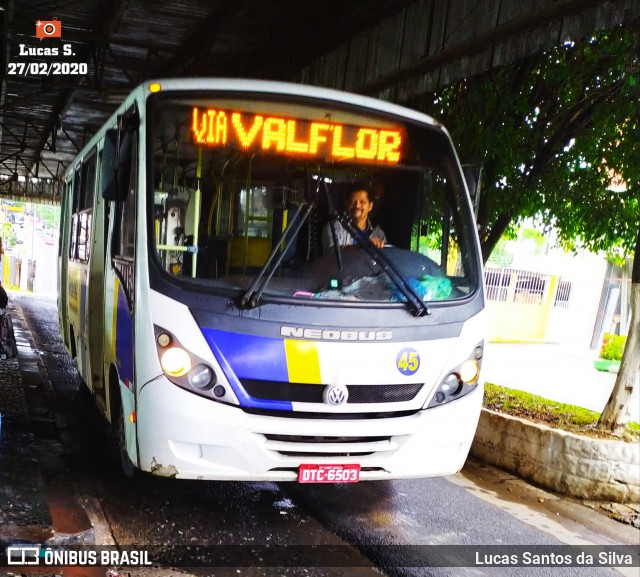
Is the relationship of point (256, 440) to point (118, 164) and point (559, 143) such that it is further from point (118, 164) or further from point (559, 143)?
point (559, 143)

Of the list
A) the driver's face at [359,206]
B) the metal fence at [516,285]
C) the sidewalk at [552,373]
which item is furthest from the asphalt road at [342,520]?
the metal fence at [516,285]

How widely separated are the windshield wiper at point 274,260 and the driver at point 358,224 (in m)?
0.17

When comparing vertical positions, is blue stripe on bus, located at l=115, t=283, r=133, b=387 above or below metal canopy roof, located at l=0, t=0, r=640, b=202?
below

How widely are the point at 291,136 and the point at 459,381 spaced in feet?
6.27

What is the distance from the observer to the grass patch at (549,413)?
227 inches

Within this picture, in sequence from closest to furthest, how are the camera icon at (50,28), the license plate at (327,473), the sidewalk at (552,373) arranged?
the license plate at (327,473)
the camera icon at (50,28)
the sidewalk at (552,373)

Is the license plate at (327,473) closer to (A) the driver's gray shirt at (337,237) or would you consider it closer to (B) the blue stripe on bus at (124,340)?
(B) the blue stripe on bus at (124,340)

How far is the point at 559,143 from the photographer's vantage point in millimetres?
7395

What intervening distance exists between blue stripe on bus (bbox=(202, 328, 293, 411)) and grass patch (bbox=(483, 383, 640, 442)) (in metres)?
3.20

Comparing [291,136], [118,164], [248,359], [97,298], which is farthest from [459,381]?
[97,298]

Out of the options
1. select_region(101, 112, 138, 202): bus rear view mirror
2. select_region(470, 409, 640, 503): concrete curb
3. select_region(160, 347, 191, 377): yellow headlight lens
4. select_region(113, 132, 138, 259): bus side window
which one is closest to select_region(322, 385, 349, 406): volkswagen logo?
select_region(160, 347, 191, 377): yellow headlight lens

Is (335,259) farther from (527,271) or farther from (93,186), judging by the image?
(527,271)

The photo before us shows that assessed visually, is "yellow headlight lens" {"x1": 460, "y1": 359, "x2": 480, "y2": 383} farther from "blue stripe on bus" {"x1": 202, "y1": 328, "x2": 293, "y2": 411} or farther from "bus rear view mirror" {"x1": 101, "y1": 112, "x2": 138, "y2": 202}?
"bus rear view mirror" {"x1": 101, "y1": 112, "x2": 138, "y2": 202}

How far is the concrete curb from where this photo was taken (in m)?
5.25
